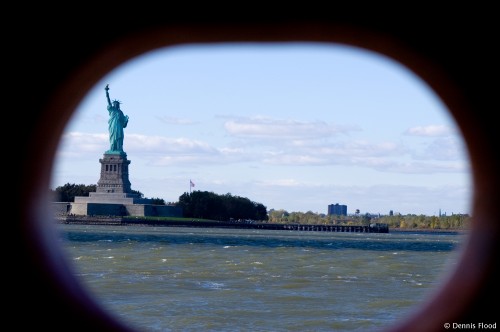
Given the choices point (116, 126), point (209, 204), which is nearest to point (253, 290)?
point (116, 126)

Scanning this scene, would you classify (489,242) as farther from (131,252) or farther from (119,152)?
(119,152)

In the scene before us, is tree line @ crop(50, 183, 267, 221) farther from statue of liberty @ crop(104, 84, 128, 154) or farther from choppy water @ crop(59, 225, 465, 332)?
choppy water @ crop(59, 225, 465, 332)

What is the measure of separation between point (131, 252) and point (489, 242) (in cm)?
4284

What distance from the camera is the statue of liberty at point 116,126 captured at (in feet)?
288

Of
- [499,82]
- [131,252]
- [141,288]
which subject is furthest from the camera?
[131,252]

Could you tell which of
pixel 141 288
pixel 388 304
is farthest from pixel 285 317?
pixel 141 288

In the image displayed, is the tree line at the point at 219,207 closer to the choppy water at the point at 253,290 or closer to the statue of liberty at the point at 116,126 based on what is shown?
the statue of liberty at the point at 116,126

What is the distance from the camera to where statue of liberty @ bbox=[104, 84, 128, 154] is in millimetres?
87812

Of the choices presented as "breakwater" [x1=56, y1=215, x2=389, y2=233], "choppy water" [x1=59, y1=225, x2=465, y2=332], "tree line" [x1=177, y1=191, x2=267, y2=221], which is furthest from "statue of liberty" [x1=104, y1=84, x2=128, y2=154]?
"choppy water" [x1=59, y1=225, x2=465, y2=332]

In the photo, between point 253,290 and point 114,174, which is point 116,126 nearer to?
point 114,174

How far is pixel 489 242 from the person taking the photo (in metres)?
5.02

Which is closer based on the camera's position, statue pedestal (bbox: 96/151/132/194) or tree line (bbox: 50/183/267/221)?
statue pedestal (bbox: 96/151/132/194)

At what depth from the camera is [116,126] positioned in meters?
90.2

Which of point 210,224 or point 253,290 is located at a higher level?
point 210,224
